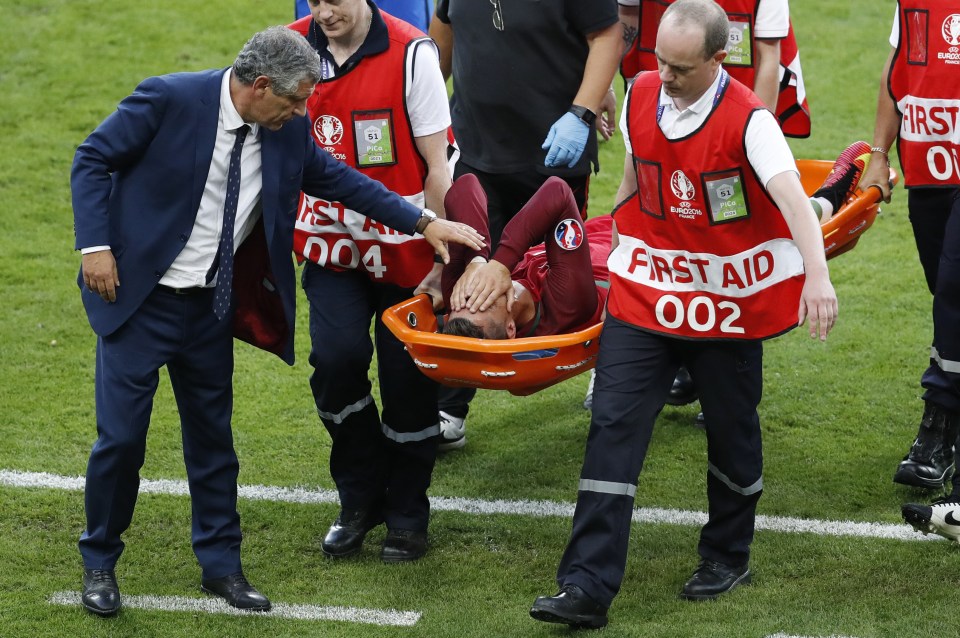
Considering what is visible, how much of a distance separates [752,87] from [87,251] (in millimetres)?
3061

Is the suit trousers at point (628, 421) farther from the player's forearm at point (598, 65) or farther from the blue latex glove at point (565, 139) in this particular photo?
the player's forearm at point (598, 65)

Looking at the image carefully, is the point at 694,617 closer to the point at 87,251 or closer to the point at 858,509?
the point at 858,509

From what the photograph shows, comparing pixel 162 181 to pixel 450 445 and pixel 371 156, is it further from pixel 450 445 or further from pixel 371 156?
pixel 450 445

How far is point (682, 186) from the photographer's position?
4492mm

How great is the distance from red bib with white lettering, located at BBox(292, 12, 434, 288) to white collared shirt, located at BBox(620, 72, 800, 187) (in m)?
1.08

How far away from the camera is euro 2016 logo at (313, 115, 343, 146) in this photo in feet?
16.8

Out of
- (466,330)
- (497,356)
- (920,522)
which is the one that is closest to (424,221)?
(466,330)

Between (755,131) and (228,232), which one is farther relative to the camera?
(228,232)

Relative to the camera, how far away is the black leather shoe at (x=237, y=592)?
16.1 feet

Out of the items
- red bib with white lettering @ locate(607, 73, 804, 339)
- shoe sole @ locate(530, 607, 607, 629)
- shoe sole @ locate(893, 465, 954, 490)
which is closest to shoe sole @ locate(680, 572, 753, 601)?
shoe sole @ locate(530, 607, 607, 629)

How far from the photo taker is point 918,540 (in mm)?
5348

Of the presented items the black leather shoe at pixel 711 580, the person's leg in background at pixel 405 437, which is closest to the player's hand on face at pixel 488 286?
the person's leg in background at pixel 405 437

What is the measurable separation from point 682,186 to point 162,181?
67.9 inches

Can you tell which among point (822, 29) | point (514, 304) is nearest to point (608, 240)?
point (514, 304)
